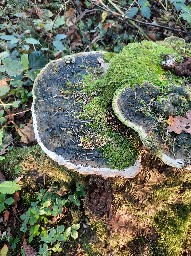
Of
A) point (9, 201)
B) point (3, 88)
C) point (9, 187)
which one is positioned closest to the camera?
point (9, 187)

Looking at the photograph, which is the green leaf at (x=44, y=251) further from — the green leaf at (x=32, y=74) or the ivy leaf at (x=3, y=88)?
the green leaf at (x=32, y=74)

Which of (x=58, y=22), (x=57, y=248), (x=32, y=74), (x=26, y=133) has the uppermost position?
(x=58, y=22)

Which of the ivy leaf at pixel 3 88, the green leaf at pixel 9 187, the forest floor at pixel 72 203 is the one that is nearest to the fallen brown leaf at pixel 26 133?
the forest floor at pixel 72 203

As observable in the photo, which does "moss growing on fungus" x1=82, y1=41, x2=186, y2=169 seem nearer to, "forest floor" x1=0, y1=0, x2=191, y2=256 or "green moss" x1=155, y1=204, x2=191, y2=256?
"forest floor" x1=0, y1=0, x2=191, y2=256

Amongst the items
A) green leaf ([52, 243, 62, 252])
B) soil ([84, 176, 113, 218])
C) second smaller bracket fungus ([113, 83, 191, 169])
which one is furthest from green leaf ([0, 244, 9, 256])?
second smaller bracket fungus ([113, 83, 191, 169])

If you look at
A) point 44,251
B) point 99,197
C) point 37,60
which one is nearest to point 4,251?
point 44,251

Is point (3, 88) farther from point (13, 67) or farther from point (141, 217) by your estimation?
point (141, 217)
